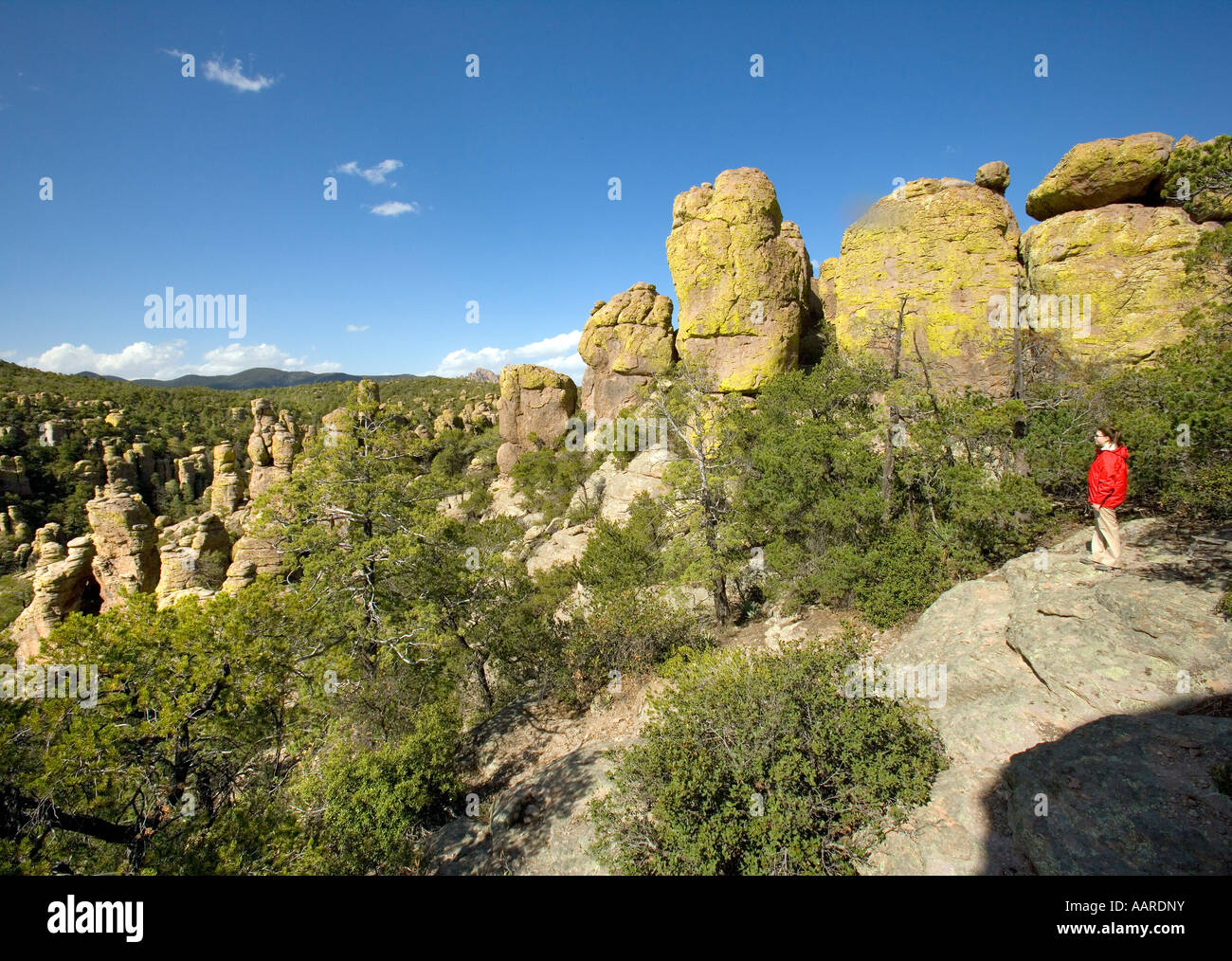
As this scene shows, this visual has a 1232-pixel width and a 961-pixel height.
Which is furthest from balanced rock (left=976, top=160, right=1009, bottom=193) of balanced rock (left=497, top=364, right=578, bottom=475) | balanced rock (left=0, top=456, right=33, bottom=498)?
balanced rock (left=0, top=456, right=33, bottom=498)

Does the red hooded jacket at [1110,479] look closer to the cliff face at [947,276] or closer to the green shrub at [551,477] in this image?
the cliff face at [947,276]

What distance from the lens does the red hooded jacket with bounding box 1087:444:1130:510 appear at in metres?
6.86

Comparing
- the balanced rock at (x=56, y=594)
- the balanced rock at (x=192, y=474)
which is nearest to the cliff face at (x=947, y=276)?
the balanced rock at (x=56, y=594)

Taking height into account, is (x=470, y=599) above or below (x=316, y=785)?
above

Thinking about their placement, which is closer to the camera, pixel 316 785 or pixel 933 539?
pixel 316 785

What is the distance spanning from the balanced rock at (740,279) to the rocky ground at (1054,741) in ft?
59.1

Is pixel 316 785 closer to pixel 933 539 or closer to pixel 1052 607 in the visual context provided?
pixel 1052 607

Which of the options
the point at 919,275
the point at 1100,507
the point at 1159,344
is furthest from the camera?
the point at 919,275

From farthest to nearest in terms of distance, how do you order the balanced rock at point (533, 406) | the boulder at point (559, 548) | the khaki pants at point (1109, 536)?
the balanced rock at point (533, 406), the boulder at point (559, 548), the khaki pants at point (1109, 536)

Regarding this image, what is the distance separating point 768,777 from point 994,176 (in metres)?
27.4

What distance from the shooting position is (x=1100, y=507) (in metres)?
7.22

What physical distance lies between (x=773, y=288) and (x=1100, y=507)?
20907mm

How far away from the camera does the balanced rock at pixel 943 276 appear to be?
2055 cm
